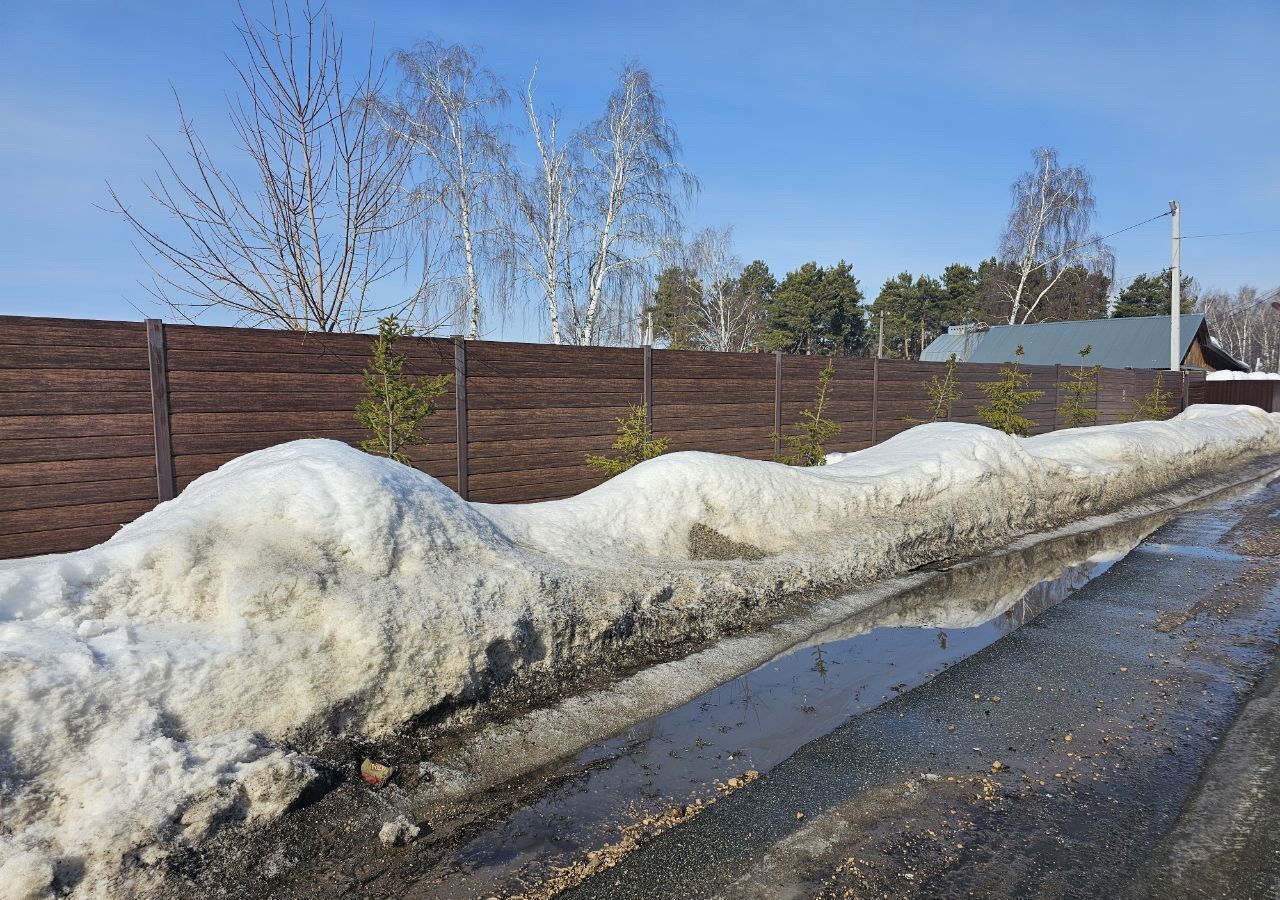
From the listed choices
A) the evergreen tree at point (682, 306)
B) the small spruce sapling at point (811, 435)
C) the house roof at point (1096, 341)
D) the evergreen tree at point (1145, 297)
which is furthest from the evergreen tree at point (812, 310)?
the small spruce sapling at point (811, 435)

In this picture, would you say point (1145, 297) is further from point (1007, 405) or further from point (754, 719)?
point (754, 719)

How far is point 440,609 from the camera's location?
3.71m

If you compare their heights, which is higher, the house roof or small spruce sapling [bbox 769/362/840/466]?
the house roof

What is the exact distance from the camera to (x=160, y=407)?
18.7 feet

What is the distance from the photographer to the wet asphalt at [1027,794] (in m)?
2.51

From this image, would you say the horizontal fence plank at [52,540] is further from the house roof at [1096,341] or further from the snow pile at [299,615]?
the house roof at [1096,341]

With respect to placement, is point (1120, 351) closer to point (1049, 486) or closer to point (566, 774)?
point (1049, 486)

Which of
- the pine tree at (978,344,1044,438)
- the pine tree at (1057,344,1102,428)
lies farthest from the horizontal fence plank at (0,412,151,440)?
the pine tree at (1057,344,1102,428)

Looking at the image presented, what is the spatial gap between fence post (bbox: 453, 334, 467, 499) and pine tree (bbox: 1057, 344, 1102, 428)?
15141mm

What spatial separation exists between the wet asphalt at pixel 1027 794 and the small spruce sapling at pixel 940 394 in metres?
8.83

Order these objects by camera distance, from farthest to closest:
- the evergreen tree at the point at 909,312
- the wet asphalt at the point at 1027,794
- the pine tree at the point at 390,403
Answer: the evergreen tree at the point at 909,312 < the pine tree at the point at 390,403 < the wet asphalt at the point at 1027,794

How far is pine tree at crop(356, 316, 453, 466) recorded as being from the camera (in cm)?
636

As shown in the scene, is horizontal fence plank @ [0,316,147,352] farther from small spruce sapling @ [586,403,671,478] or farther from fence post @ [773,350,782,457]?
fence post @ [773,350,782,457]

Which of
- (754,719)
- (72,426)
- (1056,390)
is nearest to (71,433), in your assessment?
(72,426)
